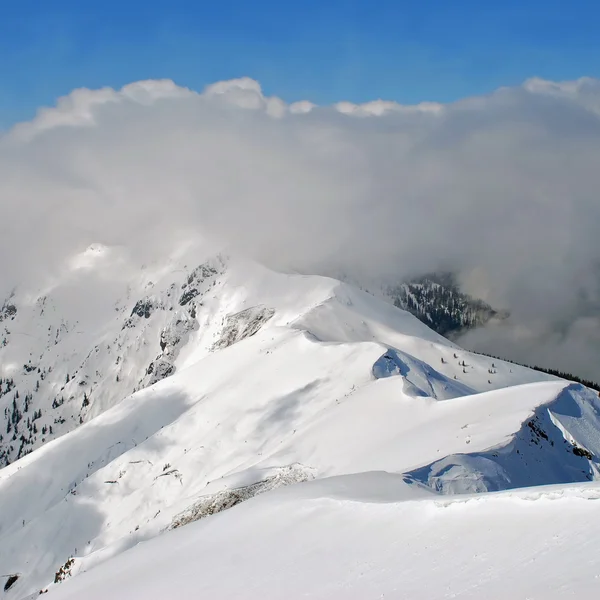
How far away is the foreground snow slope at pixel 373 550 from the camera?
49.2ft

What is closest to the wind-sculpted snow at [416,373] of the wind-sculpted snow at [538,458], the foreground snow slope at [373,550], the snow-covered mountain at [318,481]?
the snow-covered mountain at [318,481]

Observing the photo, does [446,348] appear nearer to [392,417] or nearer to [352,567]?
[392,417]

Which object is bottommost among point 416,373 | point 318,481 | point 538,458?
point 538,458

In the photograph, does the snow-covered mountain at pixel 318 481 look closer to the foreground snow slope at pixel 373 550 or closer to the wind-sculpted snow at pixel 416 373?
the foreground snow slope at pixel 373 550

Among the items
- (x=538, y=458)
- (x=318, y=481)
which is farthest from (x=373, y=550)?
(x=538, y=458)

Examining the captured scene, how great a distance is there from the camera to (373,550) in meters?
18.9

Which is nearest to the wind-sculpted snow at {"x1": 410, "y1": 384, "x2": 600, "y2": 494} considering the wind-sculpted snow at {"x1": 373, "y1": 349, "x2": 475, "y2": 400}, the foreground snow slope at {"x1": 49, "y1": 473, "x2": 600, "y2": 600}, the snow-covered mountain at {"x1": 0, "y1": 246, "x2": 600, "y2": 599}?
the snow-covered mountain at {"x1": 0, "y1": 246, "x2": 600, "y2": 599}

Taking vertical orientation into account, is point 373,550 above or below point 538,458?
below

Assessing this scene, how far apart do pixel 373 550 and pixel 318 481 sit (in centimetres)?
953

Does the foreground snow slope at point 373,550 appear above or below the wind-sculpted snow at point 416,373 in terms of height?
below

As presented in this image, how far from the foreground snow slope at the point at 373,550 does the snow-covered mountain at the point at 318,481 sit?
6 centimetres

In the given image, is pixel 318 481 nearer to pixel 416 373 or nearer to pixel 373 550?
pixel 373 550

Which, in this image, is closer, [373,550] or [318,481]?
[373,550]

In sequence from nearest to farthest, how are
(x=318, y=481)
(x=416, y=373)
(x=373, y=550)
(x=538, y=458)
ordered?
(x=373, y=550) < (x=318, y=481) < (x=538, y=458) < (x=416, y=373)
